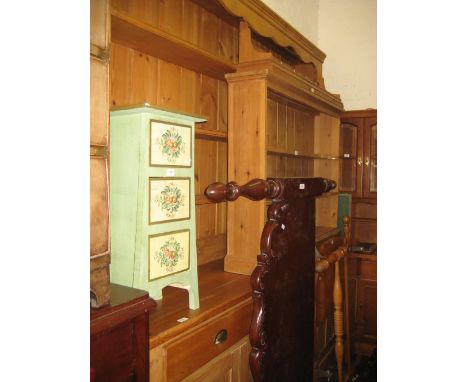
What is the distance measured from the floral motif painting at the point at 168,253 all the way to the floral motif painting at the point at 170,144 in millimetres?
260

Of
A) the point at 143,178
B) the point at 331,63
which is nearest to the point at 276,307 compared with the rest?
the point at 143,178

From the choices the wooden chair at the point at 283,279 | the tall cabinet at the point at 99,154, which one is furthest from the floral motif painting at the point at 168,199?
the tall cabinet at the point at 99,154

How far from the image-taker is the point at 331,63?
4.11m

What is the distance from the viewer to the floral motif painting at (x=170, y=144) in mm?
1422

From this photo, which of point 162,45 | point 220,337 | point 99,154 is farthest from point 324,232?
point 99,154

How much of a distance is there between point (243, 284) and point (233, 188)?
85cm

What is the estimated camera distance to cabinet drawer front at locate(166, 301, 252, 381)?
1442mm

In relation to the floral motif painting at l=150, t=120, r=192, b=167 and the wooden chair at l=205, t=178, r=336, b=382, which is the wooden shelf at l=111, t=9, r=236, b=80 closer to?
the floral motif painting at l=150, t=120, r=192, b=167

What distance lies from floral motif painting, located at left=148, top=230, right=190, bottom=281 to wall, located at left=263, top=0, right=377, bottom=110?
9.73ft

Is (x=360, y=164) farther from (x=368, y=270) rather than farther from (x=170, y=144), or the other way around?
→ (x=170, y=144)

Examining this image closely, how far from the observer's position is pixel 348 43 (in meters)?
4.05
